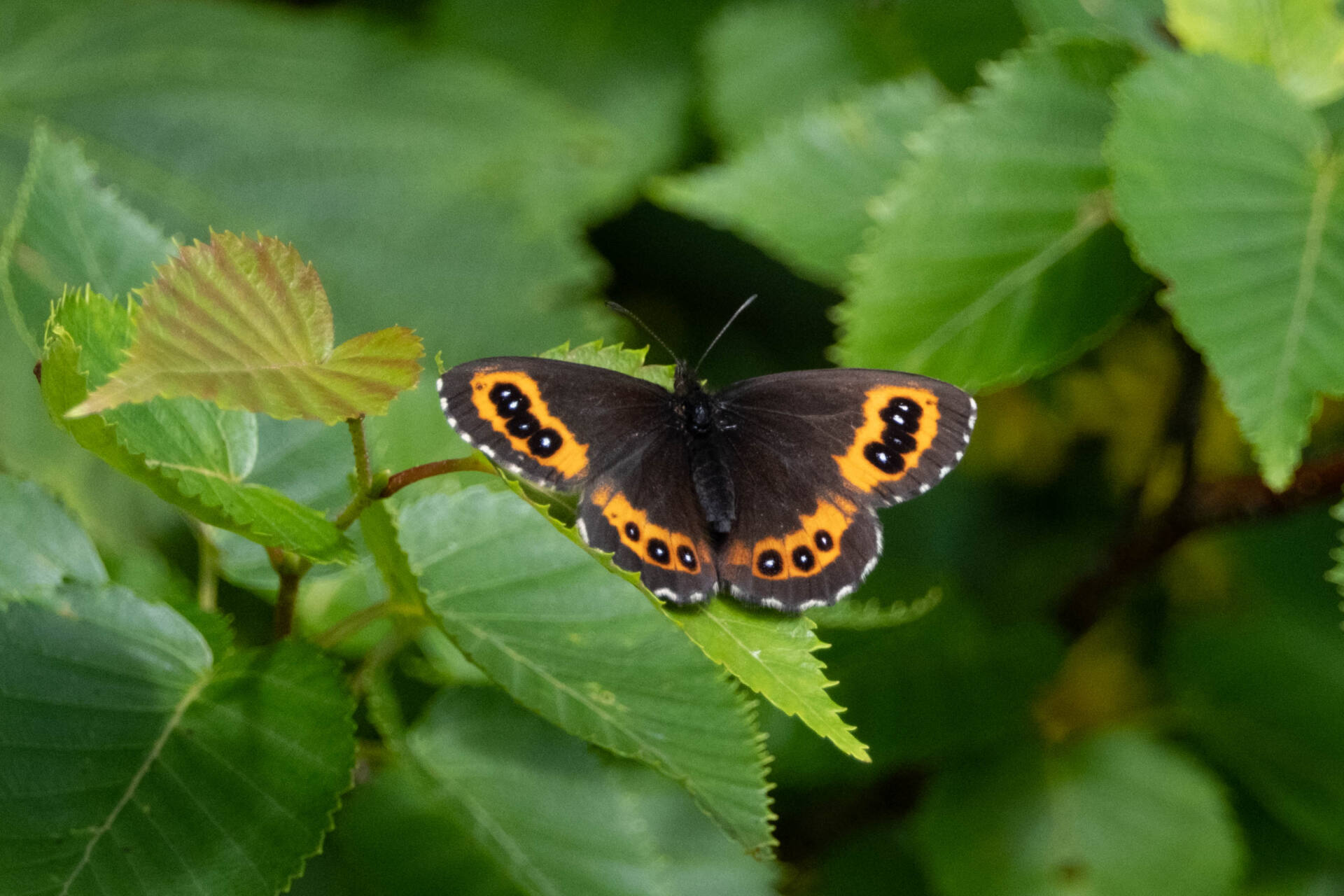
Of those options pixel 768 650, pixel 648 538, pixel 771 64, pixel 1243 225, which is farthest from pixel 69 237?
pixel 771 64

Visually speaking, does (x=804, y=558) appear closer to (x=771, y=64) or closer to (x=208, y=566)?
(x=208, y=566)

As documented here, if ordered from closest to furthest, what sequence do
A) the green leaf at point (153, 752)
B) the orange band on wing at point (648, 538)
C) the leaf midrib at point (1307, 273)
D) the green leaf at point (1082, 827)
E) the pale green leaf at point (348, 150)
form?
the green leaf at point (153, 752), the orange band on wing at point (648, 538), the leaf midrib at point (1307, 273), the green leaf at point (1082, 827), the pale green leaf at point (348, 150)

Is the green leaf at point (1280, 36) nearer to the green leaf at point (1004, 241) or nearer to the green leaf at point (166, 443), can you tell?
the green leaf at point (1004, 241)

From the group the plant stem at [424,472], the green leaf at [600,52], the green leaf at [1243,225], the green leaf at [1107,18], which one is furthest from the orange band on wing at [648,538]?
the green leaf at [600,52]

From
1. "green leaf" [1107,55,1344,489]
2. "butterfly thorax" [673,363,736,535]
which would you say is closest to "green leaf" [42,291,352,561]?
"butterfly thorax" [673,363,736,535]

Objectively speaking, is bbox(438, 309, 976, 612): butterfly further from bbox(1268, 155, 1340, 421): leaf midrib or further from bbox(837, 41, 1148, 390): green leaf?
bbox(1268, 155, 1340, 421): leaf midrib
